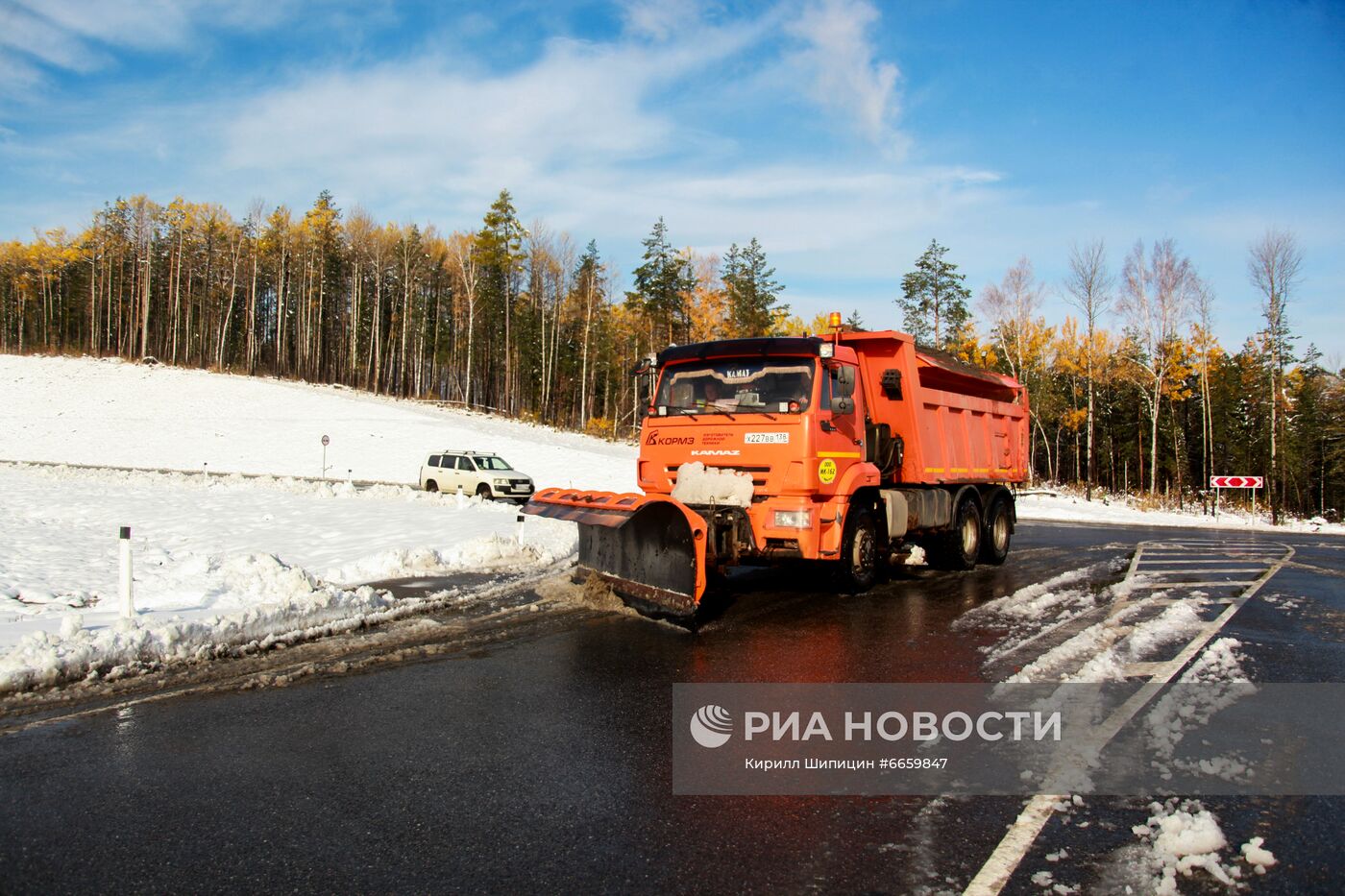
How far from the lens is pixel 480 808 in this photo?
156 inches

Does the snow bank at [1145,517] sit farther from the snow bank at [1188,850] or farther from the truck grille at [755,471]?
the snow bank at [1188,850]

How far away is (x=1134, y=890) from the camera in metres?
3.15

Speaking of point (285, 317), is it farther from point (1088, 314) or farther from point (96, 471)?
point (1088, 314)

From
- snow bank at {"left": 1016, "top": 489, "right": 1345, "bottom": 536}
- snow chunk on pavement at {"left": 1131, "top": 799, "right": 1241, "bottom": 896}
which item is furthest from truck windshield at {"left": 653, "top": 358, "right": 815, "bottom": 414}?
snow bank at {"left": 1016, "top": 489, "right": 1345, "bottom": 536}

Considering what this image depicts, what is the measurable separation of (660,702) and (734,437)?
406 cm

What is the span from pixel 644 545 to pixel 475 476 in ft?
64.6

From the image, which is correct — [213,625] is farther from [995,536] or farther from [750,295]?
[750,295]

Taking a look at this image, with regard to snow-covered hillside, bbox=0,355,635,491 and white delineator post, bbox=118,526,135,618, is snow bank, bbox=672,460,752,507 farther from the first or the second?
snow-covered hillside, bbox=0,355,635,491

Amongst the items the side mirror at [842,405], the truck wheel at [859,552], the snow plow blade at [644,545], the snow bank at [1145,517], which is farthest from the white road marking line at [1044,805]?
the snow bank at [1145,517]

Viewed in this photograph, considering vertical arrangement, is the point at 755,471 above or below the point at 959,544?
above

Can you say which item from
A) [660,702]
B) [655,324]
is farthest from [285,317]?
[660,702]

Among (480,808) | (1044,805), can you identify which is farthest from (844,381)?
(480,808)

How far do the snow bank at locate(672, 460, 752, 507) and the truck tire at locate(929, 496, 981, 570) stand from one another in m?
4.91

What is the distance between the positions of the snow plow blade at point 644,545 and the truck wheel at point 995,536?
23.5 feet
